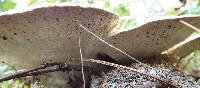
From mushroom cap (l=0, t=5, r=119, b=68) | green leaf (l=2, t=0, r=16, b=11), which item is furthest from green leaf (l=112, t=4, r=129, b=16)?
mushroom cap (l=0, t=5, r=119, b=68)

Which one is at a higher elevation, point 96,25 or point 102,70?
point 96,25

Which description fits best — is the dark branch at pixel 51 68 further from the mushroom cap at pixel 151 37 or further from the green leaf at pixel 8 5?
the green leaf at pixel 8 5

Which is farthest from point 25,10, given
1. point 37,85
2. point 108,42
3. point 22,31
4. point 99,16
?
point 37,85

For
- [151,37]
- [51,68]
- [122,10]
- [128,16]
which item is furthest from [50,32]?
[122,10]

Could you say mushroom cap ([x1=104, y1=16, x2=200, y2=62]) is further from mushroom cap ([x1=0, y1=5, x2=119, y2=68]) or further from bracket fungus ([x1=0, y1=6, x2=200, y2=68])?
mushroom cap ([x1=0, y1=5, x2=119, y2=68])

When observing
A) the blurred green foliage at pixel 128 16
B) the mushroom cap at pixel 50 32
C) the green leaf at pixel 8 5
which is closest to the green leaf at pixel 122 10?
the blurred green foliage at pixel 128 16

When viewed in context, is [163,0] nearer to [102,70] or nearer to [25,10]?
[102,70]

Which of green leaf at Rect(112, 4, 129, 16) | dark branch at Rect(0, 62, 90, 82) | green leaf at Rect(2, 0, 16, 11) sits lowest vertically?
dark branch at Rect(0, 62, 90, 82)

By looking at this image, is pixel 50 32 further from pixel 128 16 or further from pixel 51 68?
pixel 128 16
